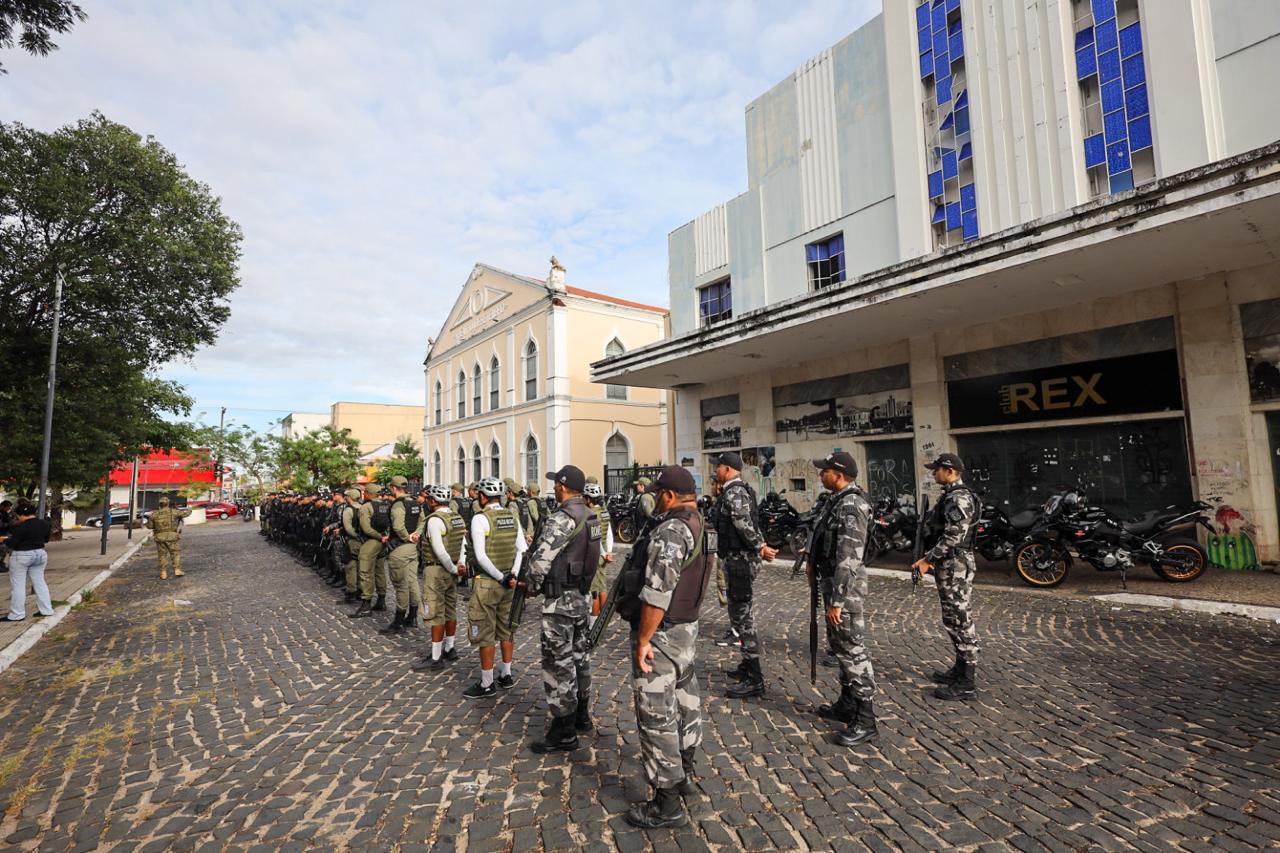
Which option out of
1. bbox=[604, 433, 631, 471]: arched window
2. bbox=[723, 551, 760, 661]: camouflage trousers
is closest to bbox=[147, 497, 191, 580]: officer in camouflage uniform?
bbox=[723, 551, 760, 661]: camouflage trousers

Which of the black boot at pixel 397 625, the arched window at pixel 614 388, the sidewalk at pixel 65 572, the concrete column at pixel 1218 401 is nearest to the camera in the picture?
the black boot at pixel 397 625

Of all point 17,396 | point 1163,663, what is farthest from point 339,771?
point 17,396

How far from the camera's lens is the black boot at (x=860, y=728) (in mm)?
3791

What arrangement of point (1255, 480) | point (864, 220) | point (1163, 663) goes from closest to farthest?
point (1163, 663) < point (1255, 480) < point (864, 220)

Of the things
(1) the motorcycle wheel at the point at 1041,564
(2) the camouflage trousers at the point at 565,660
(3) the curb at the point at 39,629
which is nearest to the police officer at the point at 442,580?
(2) the camouflage trousers at the point at 565,660

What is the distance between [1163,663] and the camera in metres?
5.09

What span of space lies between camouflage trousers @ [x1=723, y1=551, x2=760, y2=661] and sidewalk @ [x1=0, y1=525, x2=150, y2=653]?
302 inches

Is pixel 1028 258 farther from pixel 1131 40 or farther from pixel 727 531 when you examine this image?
pixel 727 531

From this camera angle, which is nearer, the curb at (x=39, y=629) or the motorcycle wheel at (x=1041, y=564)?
the curb at (x=39, y=629)

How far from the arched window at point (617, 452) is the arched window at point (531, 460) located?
312cm

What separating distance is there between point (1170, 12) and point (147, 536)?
1310 inches

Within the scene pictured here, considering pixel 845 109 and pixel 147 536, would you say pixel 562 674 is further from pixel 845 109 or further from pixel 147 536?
pixel 147 536

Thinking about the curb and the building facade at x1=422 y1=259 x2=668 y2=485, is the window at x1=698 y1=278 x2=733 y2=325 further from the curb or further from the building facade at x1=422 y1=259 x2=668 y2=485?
the curb

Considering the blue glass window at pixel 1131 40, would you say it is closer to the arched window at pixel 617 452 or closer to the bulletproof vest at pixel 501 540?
the bulletproof vest at pixel 501 540
